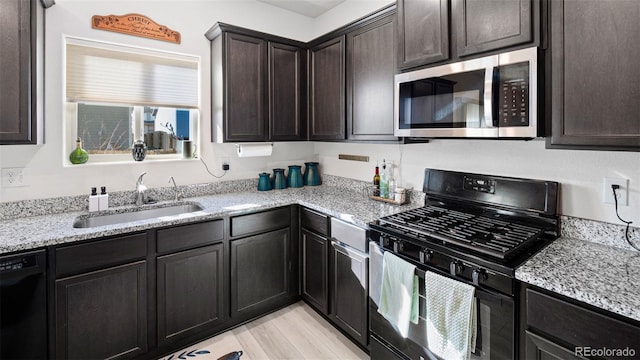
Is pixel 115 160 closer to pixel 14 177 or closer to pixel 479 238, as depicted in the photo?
pixel 14 177

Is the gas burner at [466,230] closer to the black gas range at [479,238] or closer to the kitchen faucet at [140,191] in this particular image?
the black gas range at [479,238]

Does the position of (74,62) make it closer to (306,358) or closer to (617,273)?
(306,358)

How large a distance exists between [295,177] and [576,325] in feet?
8.31

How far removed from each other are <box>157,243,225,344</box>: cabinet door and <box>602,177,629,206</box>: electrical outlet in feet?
7.63

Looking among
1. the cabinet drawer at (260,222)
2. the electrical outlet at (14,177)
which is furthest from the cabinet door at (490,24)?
the electrical outlet at (14,177)

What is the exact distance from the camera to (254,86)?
2.84 m

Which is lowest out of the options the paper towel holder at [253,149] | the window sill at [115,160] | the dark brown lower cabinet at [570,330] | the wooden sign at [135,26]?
the dark brown lower cabinet at [570,330]

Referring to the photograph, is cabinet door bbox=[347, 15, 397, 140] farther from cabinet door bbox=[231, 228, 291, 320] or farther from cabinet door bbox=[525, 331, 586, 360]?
cabinet door bbox=[525, 331, 586, 360]

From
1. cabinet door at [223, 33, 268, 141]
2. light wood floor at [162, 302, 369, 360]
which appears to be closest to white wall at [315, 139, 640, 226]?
cabinet door at [223, 33, 268, 141]

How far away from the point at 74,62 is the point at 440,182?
2.83m

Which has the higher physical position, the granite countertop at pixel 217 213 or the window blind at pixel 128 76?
the window blind at pixel 128 76

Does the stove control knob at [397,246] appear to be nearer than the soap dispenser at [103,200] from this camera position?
Yes

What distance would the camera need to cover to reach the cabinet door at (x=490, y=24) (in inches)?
60.5

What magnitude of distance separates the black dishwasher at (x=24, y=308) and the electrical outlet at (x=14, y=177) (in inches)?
31.0
